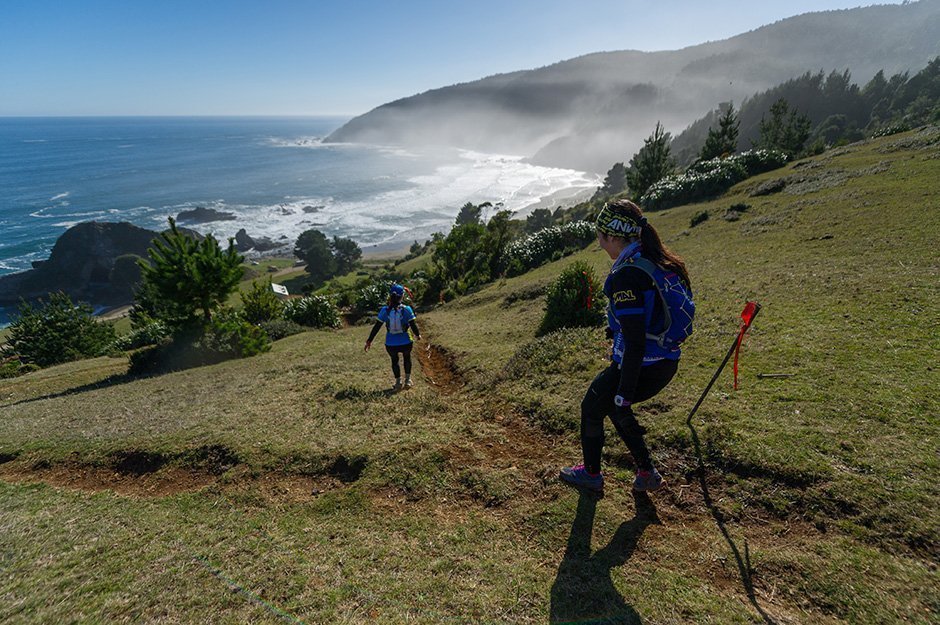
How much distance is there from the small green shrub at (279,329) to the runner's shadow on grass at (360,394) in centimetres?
1460

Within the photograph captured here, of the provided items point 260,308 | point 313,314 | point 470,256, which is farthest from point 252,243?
point 313,314

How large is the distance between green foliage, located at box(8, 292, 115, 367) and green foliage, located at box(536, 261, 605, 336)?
96.5ft

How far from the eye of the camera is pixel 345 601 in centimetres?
426

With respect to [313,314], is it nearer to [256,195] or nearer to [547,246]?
[547,246]

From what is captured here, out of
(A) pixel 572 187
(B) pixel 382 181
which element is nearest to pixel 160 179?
(B) pixel 382 181

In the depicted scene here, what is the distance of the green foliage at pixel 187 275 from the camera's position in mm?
18031

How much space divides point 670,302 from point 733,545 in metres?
2.61

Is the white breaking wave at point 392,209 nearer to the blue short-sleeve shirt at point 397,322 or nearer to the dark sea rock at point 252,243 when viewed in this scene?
the dark sea rock at point 252,243

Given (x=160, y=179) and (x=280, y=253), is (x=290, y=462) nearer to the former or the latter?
(x=280, y=253)

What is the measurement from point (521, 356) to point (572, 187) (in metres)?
140

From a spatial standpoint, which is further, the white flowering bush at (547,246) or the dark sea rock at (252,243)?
the dark sea rock at (252,243)

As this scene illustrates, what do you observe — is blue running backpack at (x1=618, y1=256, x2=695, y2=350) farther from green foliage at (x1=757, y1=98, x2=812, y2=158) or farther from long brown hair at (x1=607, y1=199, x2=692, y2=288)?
green foliage at (x1=757, y1=98, x2=812, y2=158)

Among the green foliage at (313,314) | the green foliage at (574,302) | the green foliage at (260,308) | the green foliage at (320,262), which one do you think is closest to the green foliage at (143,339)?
the green foliage at (260,308)

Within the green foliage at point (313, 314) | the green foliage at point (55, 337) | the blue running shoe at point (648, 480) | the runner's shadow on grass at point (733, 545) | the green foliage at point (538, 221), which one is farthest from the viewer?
the green foliage at point (538, 221)
